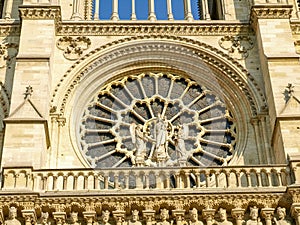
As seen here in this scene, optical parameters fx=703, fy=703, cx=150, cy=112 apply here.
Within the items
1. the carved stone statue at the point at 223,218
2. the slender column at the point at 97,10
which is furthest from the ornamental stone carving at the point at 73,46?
the carved stone statue at the point at 223,218

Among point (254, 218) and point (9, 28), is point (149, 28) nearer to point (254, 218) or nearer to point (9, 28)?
point (9, 28)

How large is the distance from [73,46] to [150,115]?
226 centimetres

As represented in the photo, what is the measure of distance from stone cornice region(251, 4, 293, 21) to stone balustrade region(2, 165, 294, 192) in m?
4.08

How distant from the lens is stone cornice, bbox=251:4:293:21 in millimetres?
15062

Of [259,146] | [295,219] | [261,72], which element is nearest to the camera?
[295,219]

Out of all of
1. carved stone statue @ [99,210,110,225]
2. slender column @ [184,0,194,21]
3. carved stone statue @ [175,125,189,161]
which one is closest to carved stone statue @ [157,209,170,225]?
carved stone statue @ [99,210,110,225]

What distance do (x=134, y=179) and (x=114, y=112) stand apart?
2.10 m

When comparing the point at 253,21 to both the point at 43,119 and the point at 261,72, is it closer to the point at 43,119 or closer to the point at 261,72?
the point at 261,72

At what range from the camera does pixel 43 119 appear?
12.8 m

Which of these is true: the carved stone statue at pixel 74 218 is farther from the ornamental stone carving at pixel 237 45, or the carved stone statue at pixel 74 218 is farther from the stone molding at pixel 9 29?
the ornamental stone carving at pixel 237 45

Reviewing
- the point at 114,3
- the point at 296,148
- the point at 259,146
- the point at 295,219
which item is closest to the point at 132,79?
the point at 114,3

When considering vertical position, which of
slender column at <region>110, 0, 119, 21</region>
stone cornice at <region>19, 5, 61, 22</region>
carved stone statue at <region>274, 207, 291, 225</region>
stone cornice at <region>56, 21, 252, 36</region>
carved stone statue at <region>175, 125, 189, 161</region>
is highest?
slender column at <region>110, 0, 119, 21</region>

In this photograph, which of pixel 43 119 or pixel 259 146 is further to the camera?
pixel 259 146

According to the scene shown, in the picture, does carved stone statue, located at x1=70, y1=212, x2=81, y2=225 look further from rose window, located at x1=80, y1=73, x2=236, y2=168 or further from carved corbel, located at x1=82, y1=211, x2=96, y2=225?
rose window, located at x1=80, y1=73, x2=236, y2=168
